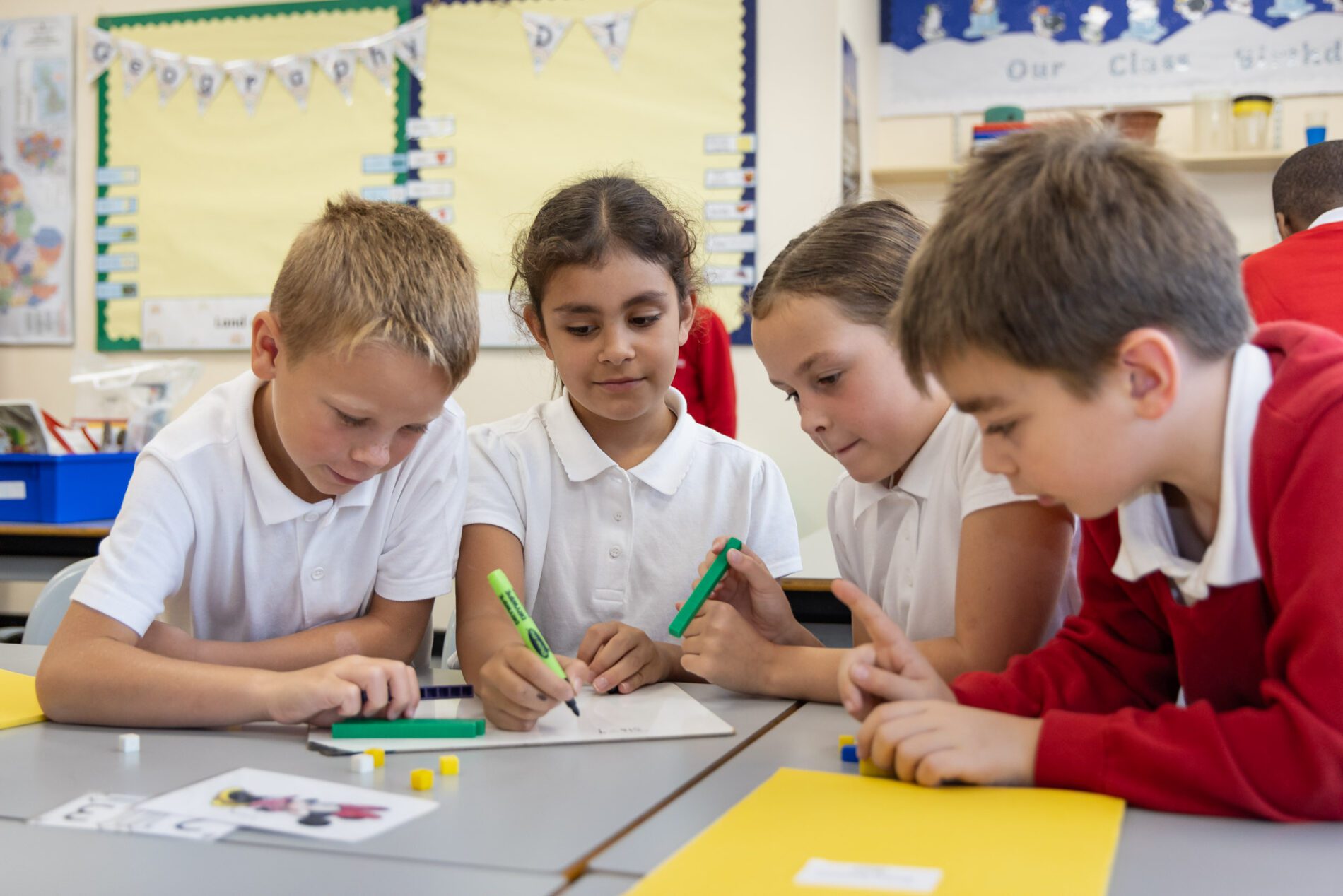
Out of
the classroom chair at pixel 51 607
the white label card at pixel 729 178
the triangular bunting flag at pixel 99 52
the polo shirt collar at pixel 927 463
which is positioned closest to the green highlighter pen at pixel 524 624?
the polo shirt collar at pixel 927 463

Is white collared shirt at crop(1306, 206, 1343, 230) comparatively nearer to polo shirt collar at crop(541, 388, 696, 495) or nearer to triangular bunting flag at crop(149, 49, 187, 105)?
polo shirt collar at crop(541, 388, 696, 495)

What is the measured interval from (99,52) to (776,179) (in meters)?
2.29

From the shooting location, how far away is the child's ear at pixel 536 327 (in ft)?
4.92

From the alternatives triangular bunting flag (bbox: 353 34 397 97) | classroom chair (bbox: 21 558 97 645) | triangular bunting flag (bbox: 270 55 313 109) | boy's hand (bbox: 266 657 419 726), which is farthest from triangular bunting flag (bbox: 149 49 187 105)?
boy's hand (bbox: 266 657 419 726)

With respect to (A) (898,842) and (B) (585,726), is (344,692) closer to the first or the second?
(B) (585,726)

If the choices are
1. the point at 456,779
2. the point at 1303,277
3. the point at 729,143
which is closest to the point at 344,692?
the point at 456,779

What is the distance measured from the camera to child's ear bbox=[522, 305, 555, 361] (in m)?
1.50

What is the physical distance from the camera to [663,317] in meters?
1.45

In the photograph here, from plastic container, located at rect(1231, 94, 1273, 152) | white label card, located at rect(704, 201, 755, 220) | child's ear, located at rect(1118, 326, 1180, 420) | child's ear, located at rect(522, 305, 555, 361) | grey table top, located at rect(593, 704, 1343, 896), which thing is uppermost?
plastic container, located at rect(1231, 94, 1273, 152)

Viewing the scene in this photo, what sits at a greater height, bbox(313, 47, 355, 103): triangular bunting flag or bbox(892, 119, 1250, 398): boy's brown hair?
bbox(313, 47, 355, 103): triangular bunting flag

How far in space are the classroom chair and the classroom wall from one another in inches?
77.8

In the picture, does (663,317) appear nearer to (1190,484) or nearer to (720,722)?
(720,722)

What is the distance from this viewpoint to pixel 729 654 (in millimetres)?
1139

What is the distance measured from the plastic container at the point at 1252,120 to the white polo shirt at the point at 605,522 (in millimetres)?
2773
